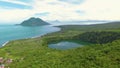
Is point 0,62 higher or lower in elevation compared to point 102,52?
lower

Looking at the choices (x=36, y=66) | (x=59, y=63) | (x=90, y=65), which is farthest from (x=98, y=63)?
(x=36, y=66)

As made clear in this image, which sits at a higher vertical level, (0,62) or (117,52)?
(117,52)

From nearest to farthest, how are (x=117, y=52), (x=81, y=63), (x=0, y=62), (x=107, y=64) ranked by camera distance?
(x=107, y=64), (x=81, y=63), (x=117, y=52), (x=0, y=62)

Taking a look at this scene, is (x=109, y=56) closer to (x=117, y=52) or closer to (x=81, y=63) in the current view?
(x=117, y=52)

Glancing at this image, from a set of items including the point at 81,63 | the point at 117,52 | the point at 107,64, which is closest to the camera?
the point at 107,64

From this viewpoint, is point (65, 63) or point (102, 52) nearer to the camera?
point (65, 63)

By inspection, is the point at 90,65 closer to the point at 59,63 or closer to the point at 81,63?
the point at 81,63

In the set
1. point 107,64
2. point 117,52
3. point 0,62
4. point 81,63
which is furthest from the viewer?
point 0,62

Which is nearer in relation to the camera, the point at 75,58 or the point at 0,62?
the point at 75,58

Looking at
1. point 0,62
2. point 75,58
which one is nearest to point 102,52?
point 75,58
